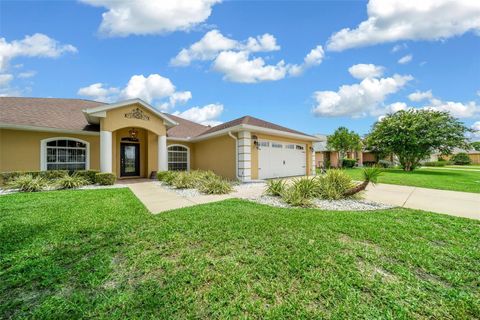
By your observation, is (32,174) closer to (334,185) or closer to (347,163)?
(334,185)

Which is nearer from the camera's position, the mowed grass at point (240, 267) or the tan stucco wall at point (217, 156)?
the mowed grass at point (240, 267)

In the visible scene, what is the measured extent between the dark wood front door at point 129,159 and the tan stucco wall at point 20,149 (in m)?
3.31

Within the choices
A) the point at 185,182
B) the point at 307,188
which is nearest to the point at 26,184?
the point at 185,182

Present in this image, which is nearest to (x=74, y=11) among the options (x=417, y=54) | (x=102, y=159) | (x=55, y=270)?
(x=102, y=159)

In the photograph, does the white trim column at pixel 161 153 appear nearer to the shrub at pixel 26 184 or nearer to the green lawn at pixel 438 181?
the shrub at pixel 26 184

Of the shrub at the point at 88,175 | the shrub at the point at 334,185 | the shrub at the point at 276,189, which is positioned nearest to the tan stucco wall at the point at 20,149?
the shrub at the point at 88,175

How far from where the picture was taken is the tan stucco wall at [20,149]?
10.2 metres

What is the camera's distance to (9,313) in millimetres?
2119

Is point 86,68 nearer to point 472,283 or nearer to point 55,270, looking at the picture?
point 55,270

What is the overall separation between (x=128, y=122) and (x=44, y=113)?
18.6 ft

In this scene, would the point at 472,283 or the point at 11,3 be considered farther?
the point at 11,3

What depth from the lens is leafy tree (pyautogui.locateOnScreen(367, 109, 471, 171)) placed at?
1886cm

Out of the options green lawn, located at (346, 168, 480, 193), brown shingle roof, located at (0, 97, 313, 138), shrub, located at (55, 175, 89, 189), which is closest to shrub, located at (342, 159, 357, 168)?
green lawn, located at (346, 168, 480, 193)

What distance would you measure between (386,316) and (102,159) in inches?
485
